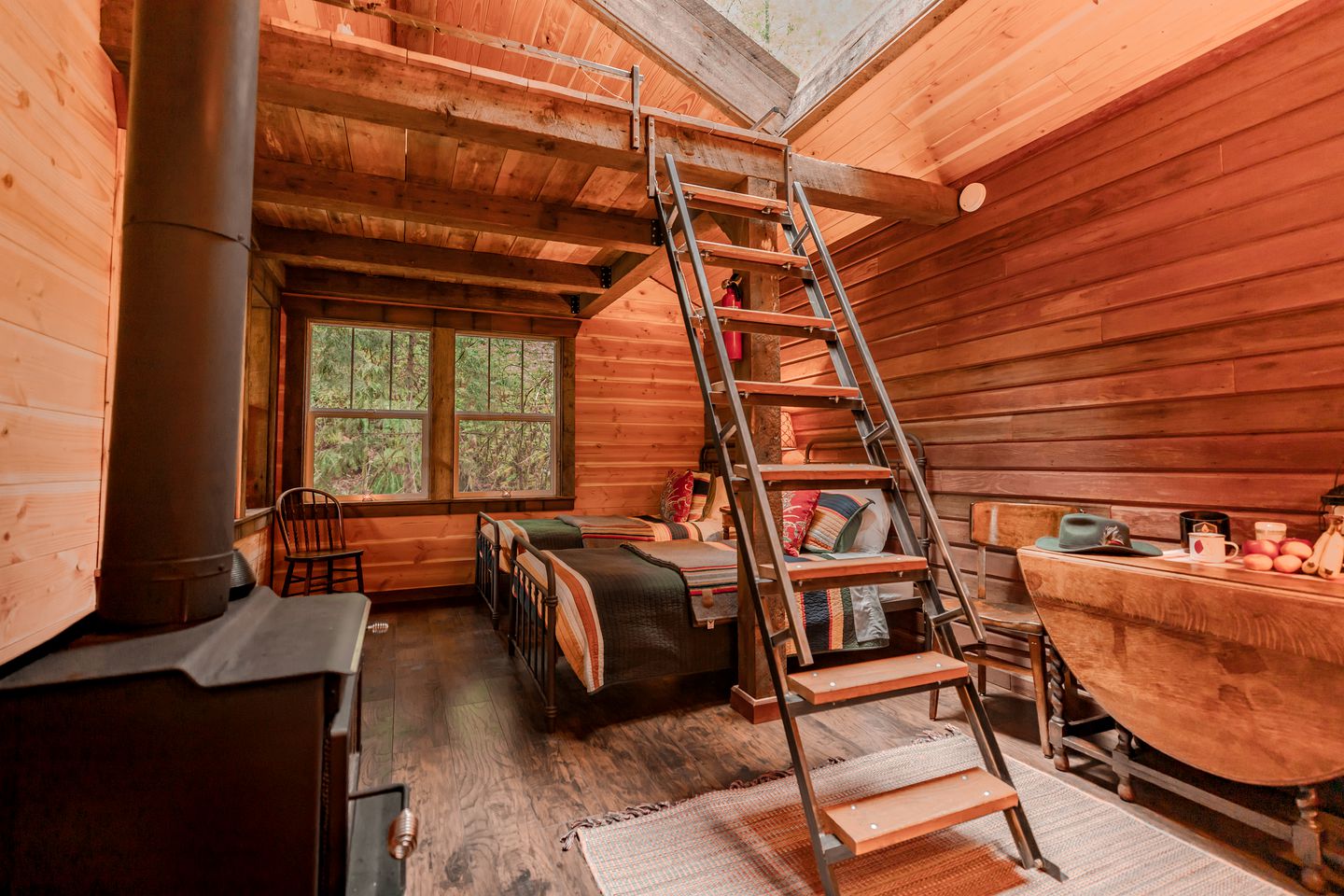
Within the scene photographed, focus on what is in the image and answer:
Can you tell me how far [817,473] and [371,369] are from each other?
13.2ft

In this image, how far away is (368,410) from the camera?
457 centimetres

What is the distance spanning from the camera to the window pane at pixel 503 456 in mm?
4871

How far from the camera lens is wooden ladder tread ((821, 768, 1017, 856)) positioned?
1.36 m

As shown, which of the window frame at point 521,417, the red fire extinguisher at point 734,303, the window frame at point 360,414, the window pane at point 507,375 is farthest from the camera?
the window pane at point 507,375

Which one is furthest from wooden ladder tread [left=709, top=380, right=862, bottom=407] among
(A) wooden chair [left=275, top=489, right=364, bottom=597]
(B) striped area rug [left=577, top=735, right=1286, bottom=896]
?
(A) wooden chair [left=275, top=489, right=364, bottom=597]

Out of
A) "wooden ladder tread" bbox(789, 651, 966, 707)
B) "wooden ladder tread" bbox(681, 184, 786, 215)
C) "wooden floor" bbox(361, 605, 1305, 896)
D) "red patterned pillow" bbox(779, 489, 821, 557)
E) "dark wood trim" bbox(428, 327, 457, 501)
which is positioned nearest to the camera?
"wooden ladder tread" bbox(789, 651, 966, 707)

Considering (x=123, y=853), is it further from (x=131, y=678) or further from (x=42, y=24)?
(x=42, y=24)

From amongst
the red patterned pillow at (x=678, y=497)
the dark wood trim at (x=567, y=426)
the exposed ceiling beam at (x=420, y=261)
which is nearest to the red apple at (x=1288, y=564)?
the red patterned pillow at (x=678, y=497)

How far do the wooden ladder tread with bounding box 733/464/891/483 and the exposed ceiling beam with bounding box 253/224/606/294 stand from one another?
3.06 meters

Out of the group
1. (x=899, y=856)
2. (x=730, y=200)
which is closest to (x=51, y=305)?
(x=730, y=200)

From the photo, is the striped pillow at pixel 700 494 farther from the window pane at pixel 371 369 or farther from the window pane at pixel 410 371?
the window pane at pixel 371 369

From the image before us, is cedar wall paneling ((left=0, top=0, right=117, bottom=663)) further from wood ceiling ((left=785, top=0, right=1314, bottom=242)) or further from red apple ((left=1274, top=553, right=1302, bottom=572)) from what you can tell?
red apple ((left=1274, top=553, right=1302, bottom=572))

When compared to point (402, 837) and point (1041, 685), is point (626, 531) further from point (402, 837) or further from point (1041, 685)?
point (402, 837)

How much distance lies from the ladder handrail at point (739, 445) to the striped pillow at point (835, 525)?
1.46m
